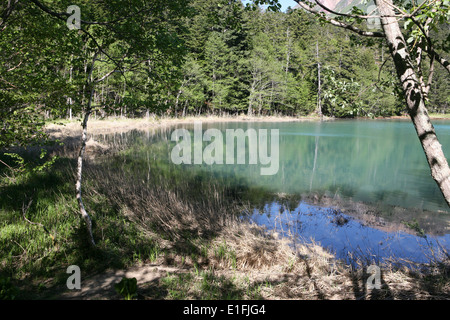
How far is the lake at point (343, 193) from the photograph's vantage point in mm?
7012

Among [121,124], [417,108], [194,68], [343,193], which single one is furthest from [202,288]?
[194,68]

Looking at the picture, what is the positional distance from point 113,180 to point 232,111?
5056cm

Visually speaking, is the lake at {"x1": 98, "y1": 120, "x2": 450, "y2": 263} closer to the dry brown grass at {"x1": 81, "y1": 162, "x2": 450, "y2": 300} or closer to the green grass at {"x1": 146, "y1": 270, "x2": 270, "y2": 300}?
the dry brown grass at {"x1": 81, "y1": 162, "x2": 450, "y2": 300}

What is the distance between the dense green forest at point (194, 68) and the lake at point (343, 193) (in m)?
3.04

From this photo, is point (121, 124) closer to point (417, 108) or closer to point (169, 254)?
point (169, 254)

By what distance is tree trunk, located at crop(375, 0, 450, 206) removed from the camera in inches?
123

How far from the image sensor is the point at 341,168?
16344 millimetres

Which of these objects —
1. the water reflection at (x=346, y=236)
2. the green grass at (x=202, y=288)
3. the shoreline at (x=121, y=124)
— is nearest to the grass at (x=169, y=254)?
the green grass at (x=202, y=288)

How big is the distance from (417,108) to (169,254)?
173 inches

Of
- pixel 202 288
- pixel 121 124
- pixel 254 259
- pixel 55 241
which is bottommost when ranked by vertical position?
pixel 254 259

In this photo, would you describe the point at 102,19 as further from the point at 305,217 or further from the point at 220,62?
the point at 220,62

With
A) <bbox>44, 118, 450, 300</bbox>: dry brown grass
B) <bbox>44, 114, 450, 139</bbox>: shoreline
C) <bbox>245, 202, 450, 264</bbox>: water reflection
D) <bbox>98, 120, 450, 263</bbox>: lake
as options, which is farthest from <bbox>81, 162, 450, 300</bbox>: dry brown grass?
<bbox>44, 114, 450, 139</bbox>: shoreline

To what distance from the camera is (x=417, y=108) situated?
3213mm

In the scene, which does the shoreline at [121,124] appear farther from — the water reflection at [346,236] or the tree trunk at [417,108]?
the tree trunk at [417,108]
